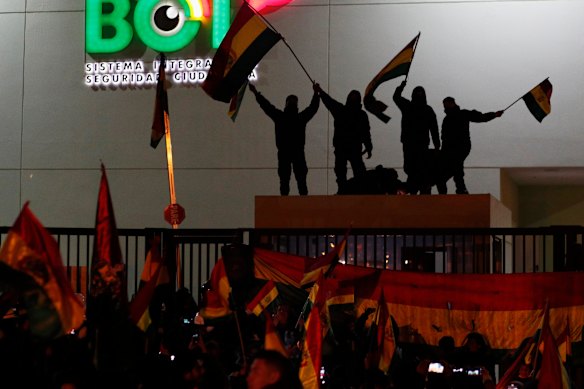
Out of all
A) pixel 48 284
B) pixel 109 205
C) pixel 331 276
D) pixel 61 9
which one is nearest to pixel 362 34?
pixel 61 9

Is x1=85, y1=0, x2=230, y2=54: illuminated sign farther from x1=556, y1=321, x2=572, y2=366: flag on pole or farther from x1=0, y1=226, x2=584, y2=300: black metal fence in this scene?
x1=556, y1=321, x2=572, y2=366: flag on pole

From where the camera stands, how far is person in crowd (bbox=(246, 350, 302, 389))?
755cm

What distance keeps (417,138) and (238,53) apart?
2962 millimetres

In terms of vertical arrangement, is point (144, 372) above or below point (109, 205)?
below

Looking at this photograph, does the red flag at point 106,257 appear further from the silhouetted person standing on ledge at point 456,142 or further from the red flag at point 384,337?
the silhouetted person standing on ledge at point 456,142

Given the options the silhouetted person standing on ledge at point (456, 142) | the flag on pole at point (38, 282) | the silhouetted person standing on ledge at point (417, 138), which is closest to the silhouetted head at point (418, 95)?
the silhouetted person standing on ledge at point (417, 138)

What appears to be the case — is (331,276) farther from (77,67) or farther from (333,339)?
(77,67)

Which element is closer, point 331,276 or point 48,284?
point 48,284

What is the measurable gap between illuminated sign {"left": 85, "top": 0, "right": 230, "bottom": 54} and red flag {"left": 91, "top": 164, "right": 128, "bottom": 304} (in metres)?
14.3

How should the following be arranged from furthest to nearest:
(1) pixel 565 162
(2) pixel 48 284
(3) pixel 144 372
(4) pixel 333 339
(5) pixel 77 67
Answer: (5) pixel 77 67, (1) pixel 565 162, (4) pixel 333 339, (3) pixel 144 372, (2) pixel 48 284

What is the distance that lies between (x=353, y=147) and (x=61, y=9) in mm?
10222

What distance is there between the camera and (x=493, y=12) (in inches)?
945

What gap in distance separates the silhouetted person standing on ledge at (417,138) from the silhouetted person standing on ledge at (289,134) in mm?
1320

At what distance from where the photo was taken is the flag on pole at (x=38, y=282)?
345 inches
